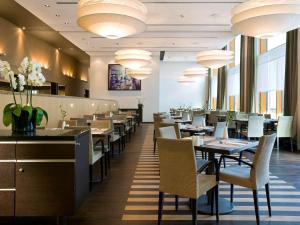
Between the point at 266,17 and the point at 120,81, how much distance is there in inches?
570

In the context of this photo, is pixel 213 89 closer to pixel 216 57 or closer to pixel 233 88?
pixel 233 88

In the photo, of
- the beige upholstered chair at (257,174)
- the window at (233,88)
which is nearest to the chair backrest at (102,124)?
the beige upholstered chair at (257,174)

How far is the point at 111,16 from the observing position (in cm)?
400


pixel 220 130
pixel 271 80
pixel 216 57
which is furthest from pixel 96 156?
pixel 271 80

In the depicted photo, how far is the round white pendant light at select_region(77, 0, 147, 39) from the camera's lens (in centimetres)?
399

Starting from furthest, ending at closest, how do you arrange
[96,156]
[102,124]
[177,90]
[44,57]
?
[177,90] → [44,57] → [102,124] → [96,156]

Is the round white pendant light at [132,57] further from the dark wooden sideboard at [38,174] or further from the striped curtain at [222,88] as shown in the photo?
the striped curtain at [222,88]

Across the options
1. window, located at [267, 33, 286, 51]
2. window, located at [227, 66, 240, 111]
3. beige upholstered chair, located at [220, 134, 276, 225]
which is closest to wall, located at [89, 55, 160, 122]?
window, located at [227, 66, 240, 111]

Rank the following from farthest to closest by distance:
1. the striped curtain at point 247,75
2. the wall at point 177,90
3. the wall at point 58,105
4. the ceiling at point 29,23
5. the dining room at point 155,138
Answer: the wall at point 177,90 → the striped curtain at point 247,75 → the ceiling at point 29,23 → the wall at point 58,105 → the dining room at point 155,138

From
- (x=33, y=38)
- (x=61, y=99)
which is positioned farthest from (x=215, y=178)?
(x=33, y=38)

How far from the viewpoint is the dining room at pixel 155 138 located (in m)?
2.80

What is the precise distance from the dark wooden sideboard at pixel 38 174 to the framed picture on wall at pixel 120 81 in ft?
49.5

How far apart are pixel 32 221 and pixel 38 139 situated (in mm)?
902

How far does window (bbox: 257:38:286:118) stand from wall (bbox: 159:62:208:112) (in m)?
9.73
